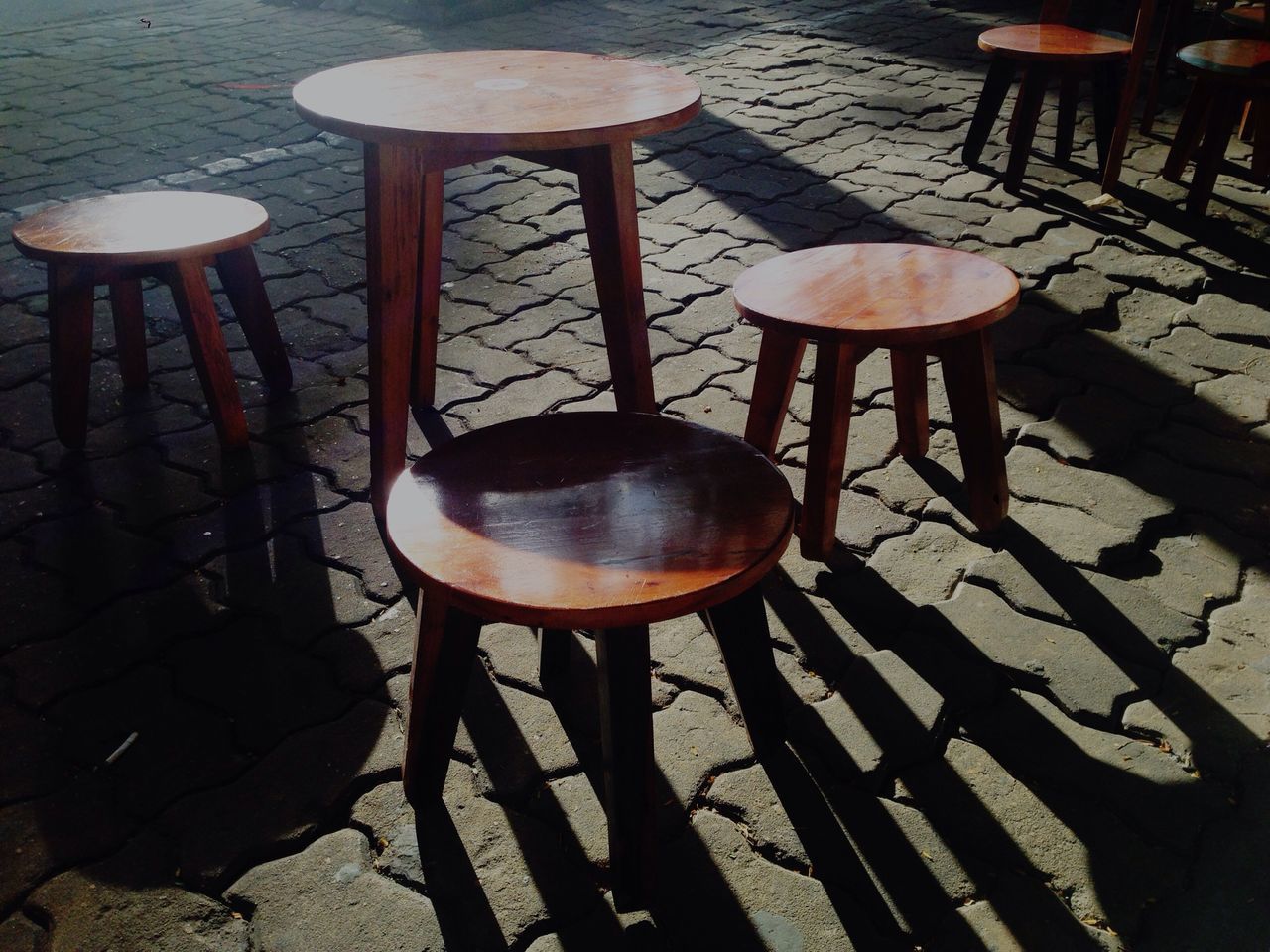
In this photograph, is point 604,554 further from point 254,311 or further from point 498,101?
point 254,311

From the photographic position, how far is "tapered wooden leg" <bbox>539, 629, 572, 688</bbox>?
2.28 meters

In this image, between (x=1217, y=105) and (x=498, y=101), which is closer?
(x=498, y=101)

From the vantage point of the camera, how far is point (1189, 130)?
5.04 meters

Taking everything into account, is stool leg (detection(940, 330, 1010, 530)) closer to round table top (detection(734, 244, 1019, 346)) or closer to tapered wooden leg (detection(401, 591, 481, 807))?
round table top (detection(734, 244, 1019, 346))

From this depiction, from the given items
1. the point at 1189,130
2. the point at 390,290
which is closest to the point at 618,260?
the point at 390,290

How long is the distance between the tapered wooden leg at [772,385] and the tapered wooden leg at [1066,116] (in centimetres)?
350

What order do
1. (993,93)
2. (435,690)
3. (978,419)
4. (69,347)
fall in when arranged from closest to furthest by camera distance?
(435,690)
(978,419)
(69,347)
(993,93)

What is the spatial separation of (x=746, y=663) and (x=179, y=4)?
11.2 metres

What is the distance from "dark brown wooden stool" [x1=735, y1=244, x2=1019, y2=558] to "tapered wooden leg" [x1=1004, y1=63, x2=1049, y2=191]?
2697mm

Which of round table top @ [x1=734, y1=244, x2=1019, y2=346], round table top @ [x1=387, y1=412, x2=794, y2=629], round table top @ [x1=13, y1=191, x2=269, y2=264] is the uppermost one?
round table top @ [x1=734, y1=244, x2=1019, y2=346]

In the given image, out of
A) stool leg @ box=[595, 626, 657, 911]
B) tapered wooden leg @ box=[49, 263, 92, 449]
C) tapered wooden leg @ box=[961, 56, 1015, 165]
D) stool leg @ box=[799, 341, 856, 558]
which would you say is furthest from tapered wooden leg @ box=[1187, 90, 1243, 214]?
tapered wooden leg @ box=[49, 263, 92, 449]

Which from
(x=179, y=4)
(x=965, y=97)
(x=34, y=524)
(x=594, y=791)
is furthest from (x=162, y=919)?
(x=179, y=4)

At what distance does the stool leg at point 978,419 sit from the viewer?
97.8 inches

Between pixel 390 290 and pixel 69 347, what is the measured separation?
1.21 metres
